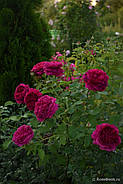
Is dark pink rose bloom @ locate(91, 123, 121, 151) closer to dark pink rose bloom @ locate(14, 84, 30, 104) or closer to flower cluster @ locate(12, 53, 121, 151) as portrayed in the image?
flower cluster @ locate(12, 53, 121, 151)

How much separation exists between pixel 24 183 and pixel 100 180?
670 mm

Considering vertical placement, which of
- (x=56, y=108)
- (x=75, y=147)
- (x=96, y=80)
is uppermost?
(x=96, y=80)

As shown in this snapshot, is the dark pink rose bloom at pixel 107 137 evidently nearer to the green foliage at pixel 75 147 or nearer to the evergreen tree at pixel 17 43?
the green foliage at pixel 75 147

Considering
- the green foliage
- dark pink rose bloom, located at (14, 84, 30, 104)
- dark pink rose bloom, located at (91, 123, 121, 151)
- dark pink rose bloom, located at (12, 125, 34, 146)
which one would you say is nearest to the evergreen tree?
dark pink rose bloom, located at (14, 84, 30, 104)

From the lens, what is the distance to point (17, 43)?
9.22 feet

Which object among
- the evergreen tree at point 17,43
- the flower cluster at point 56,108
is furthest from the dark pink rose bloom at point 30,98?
the evergreen tree at point 17,43

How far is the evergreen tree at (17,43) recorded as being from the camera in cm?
284

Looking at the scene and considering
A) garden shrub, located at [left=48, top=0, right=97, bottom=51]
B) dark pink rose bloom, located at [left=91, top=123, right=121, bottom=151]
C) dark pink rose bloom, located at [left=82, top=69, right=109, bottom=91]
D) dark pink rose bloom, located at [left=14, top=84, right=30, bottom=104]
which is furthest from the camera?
garden shrub, located at [left=48, top=0, right=97, bottom=51]

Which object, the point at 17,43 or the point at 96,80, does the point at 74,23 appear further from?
the point at 96,80

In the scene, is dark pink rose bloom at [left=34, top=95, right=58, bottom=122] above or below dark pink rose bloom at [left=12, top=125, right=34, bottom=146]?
above

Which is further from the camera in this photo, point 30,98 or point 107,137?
point 30,98

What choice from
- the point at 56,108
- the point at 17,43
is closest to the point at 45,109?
the point at 56,108

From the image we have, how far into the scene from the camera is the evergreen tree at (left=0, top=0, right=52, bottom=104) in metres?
2.84

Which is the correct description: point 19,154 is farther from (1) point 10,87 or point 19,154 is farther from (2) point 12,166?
(1) point 10,87
